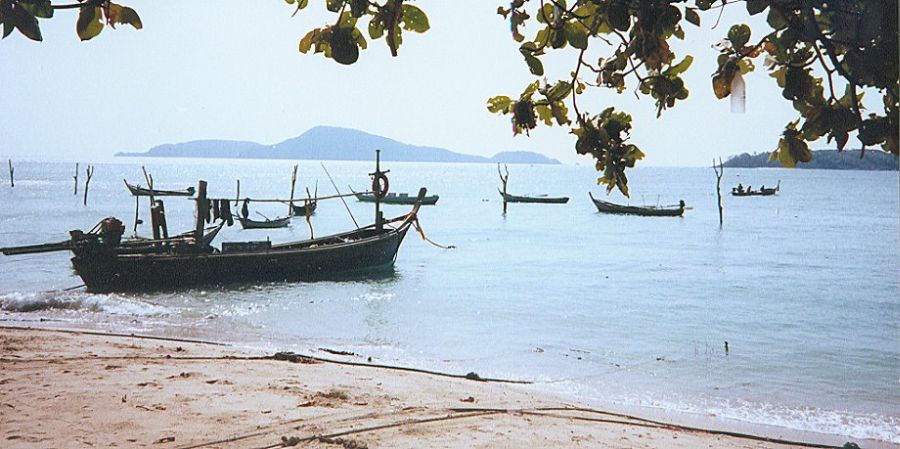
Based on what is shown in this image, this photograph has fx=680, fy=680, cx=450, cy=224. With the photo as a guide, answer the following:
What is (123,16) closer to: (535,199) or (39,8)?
(39,8)

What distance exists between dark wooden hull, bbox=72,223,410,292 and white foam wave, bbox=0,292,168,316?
98 cm

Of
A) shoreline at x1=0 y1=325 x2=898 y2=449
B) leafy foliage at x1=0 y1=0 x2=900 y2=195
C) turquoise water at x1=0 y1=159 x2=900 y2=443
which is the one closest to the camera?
leafy foliage at x1=0 y1=0 x2=900 y2=195

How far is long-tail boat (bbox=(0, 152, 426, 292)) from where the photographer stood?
1798 centimetres

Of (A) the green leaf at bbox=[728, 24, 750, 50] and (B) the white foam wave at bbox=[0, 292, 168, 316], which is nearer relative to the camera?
(A) the green leaf at bbox=[728, 24, 750, 50]

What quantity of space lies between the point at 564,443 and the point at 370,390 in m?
2.83

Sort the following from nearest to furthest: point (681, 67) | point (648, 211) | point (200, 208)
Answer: point (681, 67) → point (200, 208) → point (648, 211)

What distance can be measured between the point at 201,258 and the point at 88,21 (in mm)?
18810

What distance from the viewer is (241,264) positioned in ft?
66.5

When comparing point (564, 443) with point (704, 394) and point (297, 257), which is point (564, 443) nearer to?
point (704, 394)

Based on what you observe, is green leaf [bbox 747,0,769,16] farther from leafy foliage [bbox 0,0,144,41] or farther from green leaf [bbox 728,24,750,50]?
leafy foliage [bbox 0,0,144,41]

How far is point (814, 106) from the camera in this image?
164 cm

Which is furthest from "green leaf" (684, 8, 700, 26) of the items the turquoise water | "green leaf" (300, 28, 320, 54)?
the turquoise water

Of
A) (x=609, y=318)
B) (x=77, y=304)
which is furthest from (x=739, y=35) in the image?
(x=77, y=304)

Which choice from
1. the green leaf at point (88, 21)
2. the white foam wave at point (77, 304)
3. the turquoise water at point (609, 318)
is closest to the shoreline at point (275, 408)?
the turquoise water at point (609, 318)
